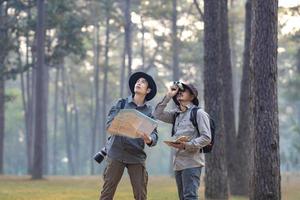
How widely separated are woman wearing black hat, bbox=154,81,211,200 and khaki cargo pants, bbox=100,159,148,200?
21.2 inches

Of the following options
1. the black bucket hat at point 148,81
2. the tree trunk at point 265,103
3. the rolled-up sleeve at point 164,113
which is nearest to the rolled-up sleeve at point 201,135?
the rolled-up sleeve at point 164,113

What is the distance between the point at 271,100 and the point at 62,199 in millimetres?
7763

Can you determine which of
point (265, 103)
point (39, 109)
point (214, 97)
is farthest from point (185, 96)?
point (39, 109)

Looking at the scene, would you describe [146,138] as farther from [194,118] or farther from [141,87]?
[141,87]

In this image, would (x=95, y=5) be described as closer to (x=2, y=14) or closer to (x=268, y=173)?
(x=2, y=14)

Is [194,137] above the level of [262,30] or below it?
below

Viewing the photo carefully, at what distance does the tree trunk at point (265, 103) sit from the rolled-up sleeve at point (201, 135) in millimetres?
2243

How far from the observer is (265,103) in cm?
974

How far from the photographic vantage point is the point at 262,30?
32.5 feet

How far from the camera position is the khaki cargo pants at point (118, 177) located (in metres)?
8.06

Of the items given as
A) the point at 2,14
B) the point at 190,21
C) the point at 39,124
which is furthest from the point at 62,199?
the point at 190,21

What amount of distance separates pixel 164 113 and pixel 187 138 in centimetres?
74

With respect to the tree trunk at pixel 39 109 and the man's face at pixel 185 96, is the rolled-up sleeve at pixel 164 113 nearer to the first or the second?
the man's face at pixel 185 96

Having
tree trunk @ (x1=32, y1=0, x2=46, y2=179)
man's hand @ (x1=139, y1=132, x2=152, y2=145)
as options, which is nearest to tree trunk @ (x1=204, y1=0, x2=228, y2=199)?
man's hand @ (x1=139, y1=132, x2=152, y2=145)
